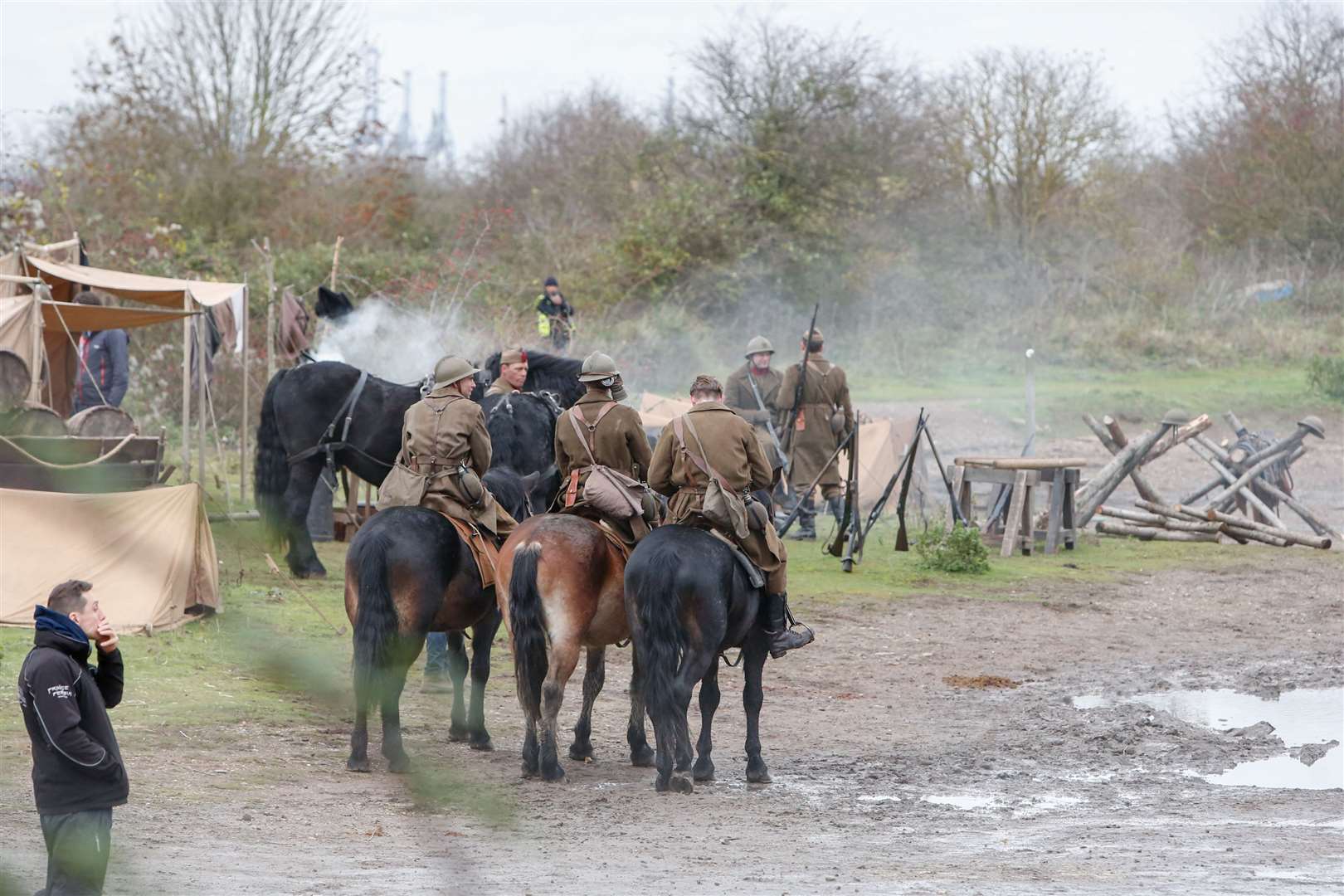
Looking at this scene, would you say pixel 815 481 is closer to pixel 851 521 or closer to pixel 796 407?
pixel 851 521

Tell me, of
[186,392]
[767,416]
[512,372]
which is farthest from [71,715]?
[767,416]

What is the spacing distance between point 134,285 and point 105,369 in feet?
3.60

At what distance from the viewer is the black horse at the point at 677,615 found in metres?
6.98

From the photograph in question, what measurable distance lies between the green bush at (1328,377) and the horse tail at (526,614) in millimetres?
21921

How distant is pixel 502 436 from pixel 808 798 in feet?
9.54

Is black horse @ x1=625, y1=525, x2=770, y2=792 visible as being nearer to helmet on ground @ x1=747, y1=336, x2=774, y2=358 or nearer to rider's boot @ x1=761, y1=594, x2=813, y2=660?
rider's boot @ x1=761, y1=594, x2=813, y2=660

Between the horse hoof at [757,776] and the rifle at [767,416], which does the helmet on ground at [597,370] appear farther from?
the rifle at [767,416]

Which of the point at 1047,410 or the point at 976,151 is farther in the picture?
the point at 976,151

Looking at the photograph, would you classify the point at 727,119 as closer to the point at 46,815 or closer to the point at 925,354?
the point at 925,354

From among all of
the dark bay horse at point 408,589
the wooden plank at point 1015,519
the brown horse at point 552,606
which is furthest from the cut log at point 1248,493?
the dark bay horse at point 408,589

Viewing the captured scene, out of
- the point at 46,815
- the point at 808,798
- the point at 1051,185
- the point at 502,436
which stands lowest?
the point at 808,798

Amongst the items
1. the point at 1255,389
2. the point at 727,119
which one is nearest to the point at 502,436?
the point at 1255,389

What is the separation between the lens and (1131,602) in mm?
13617

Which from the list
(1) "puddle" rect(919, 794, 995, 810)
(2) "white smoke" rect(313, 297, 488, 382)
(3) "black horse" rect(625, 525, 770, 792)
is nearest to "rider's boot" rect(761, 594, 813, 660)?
(3) "black horse" rect(625, 525, 770, 792)
